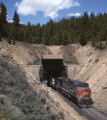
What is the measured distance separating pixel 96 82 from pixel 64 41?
34.6m

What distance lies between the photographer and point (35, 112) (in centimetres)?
777

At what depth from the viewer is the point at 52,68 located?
124 feet

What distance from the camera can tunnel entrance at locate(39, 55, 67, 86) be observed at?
118ft

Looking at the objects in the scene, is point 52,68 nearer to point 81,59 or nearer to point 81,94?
point 81,59

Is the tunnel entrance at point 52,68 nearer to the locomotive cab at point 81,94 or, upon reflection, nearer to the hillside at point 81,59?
the hillside at point 81,59

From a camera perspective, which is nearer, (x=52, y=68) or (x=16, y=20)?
(x=52, y=68)

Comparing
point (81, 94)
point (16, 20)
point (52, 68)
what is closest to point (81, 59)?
point (52, 68)

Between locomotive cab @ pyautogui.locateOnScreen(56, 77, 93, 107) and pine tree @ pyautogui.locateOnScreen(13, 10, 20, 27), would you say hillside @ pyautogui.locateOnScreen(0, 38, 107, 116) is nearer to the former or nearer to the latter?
locomotive cab @ pyautogui.locateOnScreen(56, 77, 93, 107)

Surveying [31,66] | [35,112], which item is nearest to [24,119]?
[35,112]

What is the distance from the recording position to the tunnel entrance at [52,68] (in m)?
36.0

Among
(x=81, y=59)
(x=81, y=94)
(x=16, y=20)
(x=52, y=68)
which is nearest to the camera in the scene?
(x=81, y=94)

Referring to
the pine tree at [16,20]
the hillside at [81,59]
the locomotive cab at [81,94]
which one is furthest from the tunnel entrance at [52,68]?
the pine tree at [16,20]

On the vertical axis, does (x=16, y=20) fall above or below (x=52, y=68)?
Answer: above

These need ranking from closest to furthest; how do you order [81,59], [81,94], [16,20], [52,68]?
1. [81,94]
2. [52,68]
3. [81,59]
4. [16,20]
